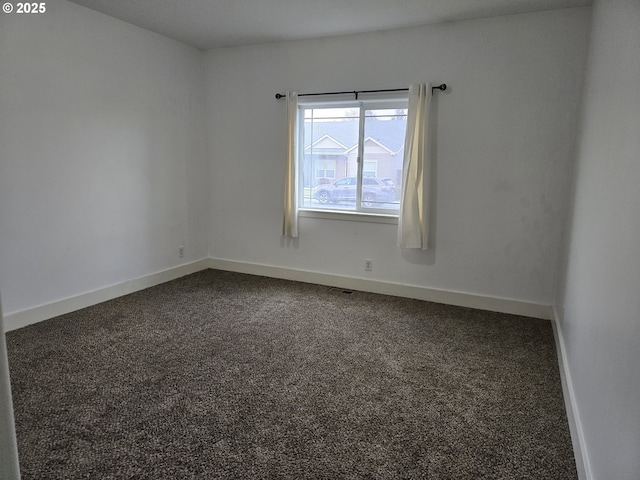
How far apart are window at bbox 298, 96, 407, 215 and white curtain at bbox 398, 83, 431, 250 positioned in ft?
0.68

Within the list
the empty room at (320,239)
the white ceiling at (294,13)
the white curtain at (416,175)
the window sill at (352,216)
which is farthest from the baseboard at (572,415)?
the white ceiling at (294,13)

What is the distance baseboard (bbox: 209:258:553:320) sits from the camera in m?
3.72

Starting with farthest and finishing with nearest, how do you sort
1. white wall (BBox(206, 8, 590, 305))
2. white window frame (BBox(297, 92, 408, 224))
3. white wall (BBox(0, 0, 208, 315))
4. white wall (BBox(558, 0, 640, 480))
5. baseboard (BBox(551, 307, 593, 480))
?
white window frame (BBox(297, 92, 408, 224)) → white wall (BBox(206, 8, 590, 305)) → white wall (BBox(0, 0, 208, 315)) → baseboard (BBox(551, 307, 593, 480)) → white wall (BBox(558, 0, 640, 480))

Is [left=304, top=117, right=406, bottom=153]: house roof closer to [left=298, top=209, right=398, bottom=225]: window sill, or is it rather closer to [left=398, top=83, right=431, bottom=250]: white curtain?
[left=398, top=83, right=431, bottom=250]: white curtain

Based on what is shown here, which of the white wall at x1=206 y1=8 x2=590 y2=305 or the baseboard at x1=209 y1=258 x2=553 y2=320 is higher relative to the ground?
the white wall at x1=206 y1=8 x2=590 y2=305

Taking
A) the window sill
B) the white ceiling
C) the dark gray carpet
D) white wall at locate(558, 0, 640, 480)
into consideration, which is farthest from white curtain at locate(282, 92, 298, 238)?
white wall at locate(558, 0, 640, 480)

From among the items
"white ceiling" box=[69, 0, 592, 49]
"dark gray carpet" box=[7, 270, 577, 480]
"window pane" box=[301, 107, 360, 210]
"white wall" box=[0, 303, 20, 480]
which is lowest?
"dark gray carpet" box=[7, 270, 577, 480]

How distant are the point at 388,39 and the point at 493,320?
281 cm

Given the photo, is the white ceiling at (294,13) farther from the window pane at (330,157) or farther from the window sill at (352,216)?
the window sill at (352,216)

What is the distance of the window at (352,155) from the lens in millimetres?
4102

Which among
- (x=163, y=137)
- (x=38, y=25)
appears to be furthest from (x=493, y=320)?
(x=38, y=25)

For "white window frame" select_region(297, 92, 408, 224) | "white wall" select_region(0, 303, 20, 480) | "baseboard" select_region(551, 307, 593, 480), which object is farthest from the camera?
"white window frame" select_region(297, 92, 408, 224)

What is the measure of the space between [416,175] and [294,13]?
179 centimetres

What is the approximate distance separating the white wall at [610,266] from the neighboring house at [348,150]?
68.8 inches
